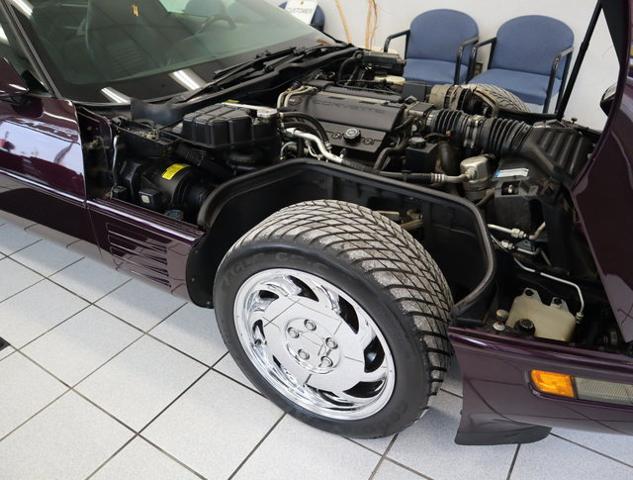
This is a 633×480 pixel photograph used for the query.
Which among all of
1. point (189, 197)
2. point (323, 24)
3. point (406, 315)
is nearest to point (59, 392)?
point (189, 197)

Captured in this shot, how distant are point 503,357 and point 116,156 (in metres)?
1.35

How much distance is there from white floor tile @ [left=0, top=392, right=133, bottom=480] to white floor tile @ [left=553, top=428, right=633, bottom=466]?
140cm

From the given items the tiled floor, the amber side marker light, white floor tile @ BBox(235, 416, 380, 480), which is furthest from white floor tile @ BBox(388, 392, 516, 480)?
the amber side marker light

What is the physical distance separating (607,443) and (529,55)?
3.15 m

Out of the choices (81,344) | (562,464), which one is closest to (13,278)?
(81,344)

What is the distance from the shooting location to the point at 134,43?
1.93 meters

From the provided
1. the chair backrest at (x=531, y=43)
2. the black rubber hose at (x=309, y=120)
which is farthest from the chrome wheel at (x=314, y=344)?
the chair backrest at (x=531, y=43)

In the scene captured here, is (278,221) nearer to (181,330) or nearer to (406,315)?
(406,315)

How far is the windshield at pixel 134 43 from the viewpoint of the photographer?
1756mm

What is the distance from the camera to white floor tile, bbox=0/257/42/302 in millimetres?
2221

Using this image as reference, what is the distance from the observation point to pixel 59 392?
5.56 feet

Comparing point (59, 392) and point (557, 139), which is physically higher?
point (557, 139)

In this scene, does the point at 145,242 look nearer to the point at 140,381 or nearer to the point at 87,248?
the point at 87,248

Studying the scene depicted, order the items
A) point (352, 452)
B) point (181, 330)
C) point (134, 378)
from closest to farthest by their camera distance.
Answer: point (352, 452) < point (134, 378) < point (181, 330)
